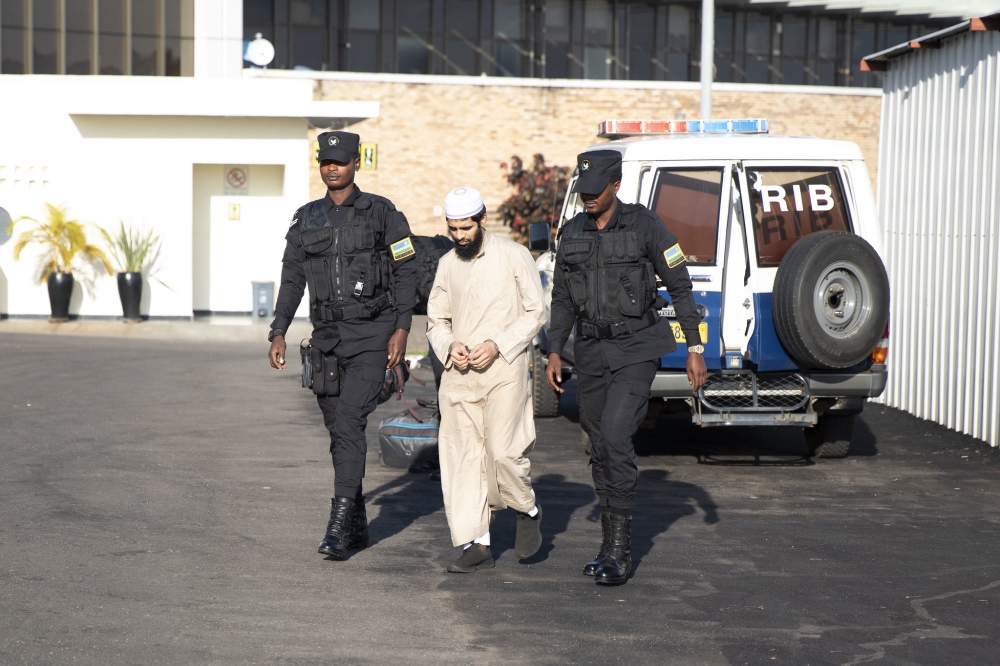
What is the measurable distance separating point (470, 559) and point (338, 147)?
2249 mm

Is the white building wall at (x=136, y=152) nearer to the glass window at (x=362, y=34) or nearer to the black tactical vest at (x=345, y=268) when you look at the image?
the glass window at (x=362, y=34)

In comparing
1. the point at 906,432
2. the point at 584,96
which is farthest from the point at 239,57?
the point at 906,432

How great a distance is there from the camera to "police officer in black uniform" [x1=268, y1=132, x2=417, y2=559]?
20.7 feet

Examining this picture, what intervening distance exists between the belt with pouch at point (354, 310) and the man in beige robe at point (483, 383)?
404 mm

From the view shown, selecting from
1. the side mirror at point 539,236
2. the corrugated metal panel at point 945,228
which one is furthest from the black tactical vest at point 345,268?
the corrugated metal panel at point 945,228

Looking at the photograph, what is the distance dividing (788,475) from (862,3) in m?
23.9

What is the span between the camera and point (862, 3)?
29875 mm

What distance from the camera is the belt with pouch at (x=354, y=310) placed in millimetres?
6332

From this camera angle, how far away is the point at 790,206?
886 cm

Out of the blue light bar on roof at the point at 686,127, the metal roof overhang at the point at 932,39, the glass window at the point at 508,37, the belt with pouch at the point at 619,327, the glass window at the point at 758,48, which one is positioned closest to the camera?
the belt with pouch at the point at 619,327

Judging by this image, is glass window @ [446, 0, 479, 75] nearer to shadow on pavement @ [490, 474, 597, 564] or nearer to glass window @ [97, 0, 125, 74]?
glass window @ [97, 0, 125, 74]

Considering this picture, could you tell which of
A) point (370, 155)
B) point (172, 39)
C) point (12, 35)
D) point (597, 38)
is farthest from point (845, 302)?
point (597, 38)

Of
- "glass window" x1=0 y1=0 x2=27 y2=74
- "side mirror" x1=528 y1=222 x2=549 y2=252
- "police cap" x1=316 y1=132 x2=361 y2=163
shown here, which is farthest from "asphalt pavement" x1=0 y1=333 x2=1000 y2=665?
"glass window" x1=0 y1=0 x2=27 y2=74

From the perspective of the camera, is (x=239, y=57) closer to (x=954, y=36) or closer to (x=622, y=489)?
(x=954, y=36)
